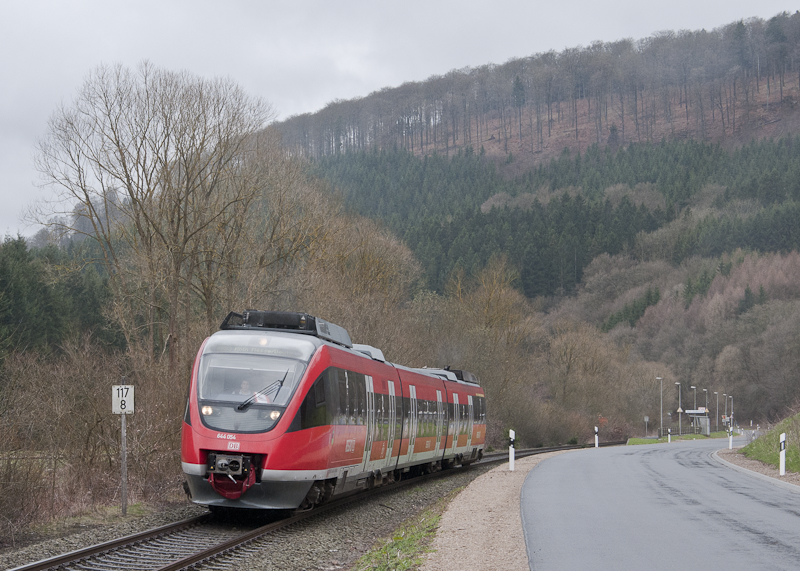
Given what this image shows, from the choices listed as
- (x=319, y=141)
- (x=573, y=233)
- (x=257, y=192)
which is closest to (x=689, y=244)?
(x=573, y=233)

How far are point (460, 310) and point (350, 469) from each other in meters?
40.3

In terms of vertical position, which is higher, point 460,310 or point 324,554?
point 460,310

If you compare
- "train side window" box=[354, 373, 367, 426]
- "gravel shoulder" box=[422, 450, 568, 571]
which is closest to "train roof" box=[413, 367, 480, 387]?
"train side window" box=[354, 373, 367, 426]

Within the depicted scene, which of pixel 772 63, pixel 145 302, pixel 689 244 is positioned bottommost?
pixel 145 302

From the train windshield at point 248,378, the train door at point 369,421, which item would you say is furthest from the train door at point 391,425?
the train windshield at point 248,378

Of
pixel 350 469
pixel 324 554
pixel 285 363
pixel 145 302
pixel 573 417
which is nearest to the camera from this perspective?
pixel 324 554

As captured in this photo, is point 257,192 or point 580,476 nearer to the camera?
point 580,476

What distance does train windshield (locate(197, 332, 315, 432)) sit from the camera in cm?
1324

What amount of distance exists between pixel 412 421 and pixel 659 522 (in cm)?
986

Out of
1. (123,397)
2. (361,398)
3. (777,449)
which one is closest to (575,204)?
(777,449)

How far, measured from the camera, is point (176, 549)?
11344 mm

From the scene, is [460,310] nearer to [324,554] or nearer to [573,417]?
[573,417]

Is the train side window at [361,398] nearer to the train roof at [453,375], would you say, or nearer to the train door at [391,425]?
the train door at [391,425]

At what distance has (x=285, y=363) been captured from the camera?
13961 millimetres
